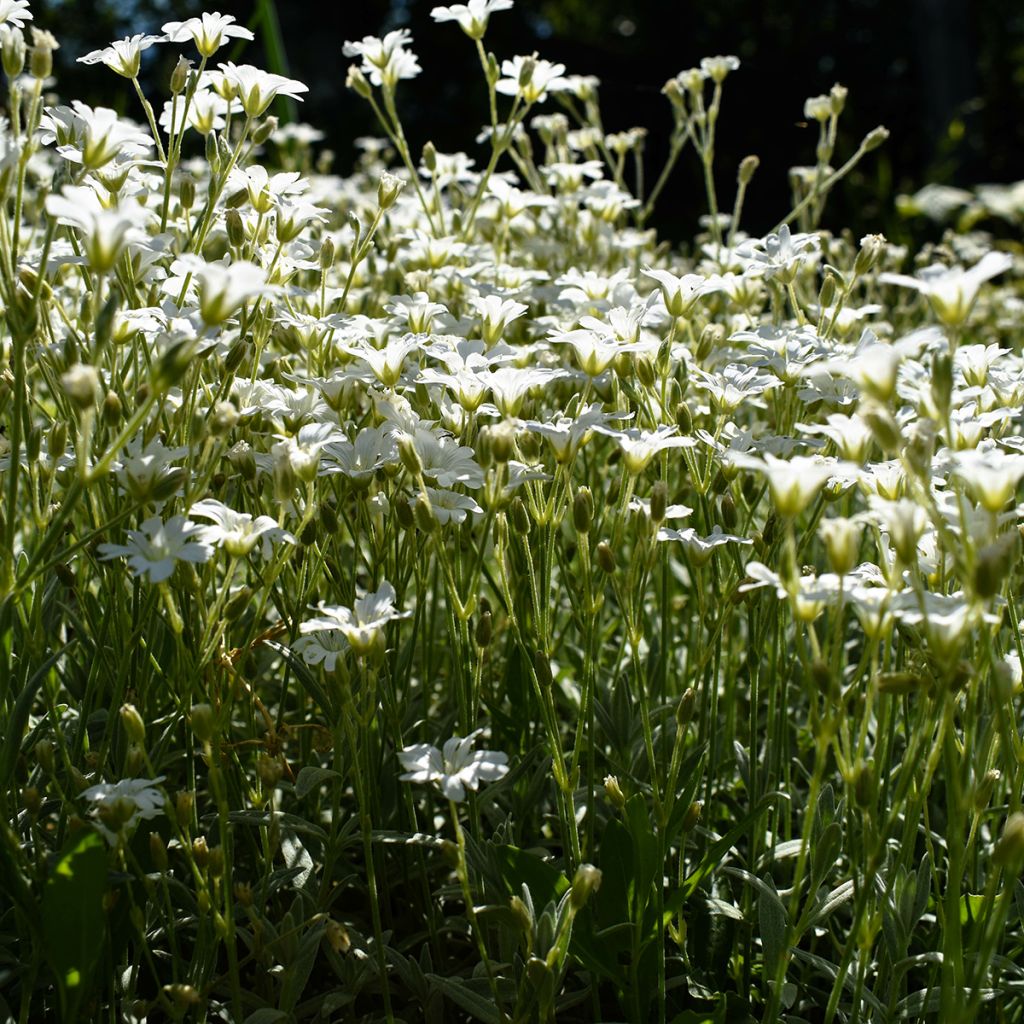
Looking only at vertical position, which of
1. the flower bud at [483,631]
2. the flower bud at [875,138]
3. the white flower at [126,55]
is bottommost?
the flower bud at [483,631]

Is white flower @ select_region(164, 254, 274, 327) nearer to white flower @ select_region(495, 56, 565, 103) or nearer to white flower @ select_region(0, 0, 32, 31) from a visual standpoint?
white flower @ select_region(0, 0, 32, 31)

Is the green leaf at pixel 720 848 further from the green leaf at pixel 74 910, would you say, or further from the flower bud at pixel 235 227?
the flower bud at pixel 235 227

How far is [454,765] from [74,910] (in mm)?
387

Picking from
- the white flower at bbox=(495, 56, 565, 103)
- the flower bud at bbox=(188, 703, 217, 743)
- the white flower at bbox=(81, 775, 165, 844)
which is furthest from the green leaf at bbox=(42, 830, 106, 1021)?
the white flower at bbox=(495, 56, 565, 103)

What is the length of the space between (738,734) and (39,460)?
Answer: 115 cm

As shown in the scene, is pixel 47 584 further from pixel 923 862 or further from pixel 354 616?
pixel 923 862

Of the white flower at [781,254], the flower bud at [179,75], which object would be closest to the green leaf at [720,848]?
the white flower at [781,254]

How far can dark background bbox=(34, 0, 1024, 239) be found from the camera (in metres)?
8.87

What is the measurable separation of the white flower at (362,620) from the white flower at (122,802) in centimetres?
22

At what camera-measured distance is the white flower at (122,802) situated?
1.08m

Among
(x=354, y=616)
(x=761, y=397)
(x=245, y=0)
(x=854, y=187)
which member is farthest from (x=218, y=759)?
(x=245, y=0)

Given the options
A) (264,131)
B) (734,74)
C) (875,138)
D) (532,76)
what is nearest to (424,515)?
(264,131)

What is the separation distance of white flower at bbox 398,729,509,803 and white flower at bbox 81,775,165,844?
25cm

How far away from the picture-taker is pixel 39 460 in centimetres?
142
